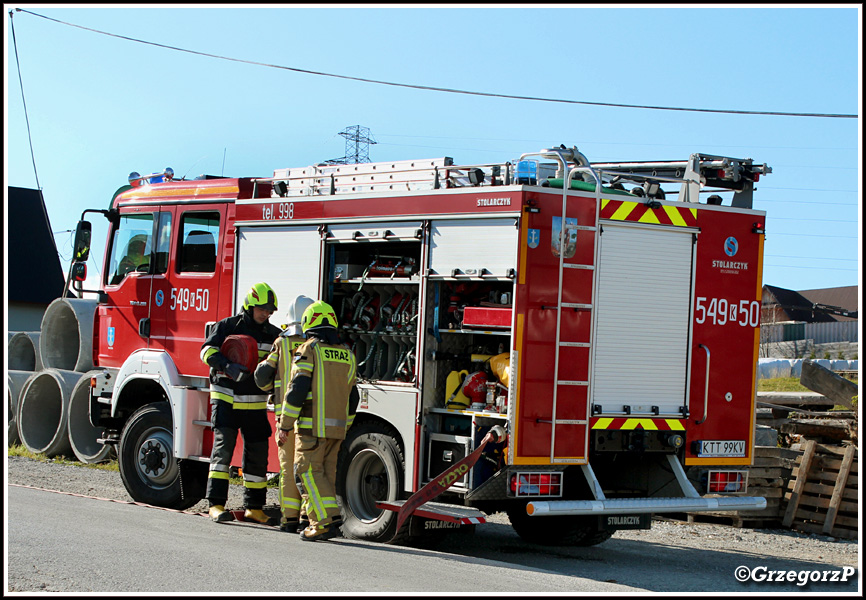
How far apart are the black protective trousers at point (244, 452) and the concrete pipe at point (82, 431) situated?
5.28 meters

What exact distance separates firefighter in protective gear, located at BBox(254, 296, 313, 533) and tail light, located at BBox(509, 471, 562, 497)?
216cm

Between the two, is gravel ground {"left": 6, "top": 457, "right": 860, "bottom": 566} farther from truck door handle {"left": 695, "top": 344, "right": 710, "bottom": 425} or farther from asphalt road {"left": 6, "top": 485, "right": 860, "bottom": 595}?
truck door handle {"left": 695, "top": 344, "right": 710, "bottom": 425}

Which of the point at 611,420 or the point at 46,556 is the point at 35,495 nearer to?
the point at 46,556

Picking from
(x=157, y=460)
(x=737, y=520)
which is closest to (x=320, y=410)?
(x=157, y=460)

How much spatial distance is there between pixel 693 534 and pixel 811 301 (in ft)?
207

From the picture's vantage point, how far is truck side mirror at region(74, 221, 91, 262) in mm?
11133

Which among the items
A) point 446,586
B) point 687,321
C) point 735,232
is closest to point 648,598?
point 446,586

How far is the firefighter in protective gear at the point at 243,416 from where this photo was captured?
9445 millimetres

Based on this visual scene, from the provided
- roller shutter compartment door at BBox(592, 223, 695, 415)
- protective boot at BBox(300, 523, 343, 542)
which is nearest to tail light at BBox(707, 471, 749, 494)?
roller shutter compartment door at BBox(592, 223, 695, 415)

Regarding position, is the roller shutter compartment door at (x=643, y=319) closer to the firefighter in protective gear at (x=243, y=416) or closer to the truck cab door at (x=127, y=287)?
the firefighter in protective gear at (x=243, y=416)

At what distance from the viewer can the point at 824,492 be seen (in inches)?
467

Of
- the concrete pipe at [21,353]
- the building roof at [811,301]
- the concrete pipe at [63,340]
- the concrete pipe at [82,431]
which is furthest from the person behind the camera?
the building roof at [811,301]

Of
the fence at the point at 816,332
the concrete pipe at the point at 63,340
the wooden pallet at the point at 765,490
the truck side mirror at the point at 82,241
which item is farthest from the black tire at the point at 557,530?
the fence at the point at 816,332

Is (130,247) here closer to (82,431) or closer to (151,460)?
(151,460)
